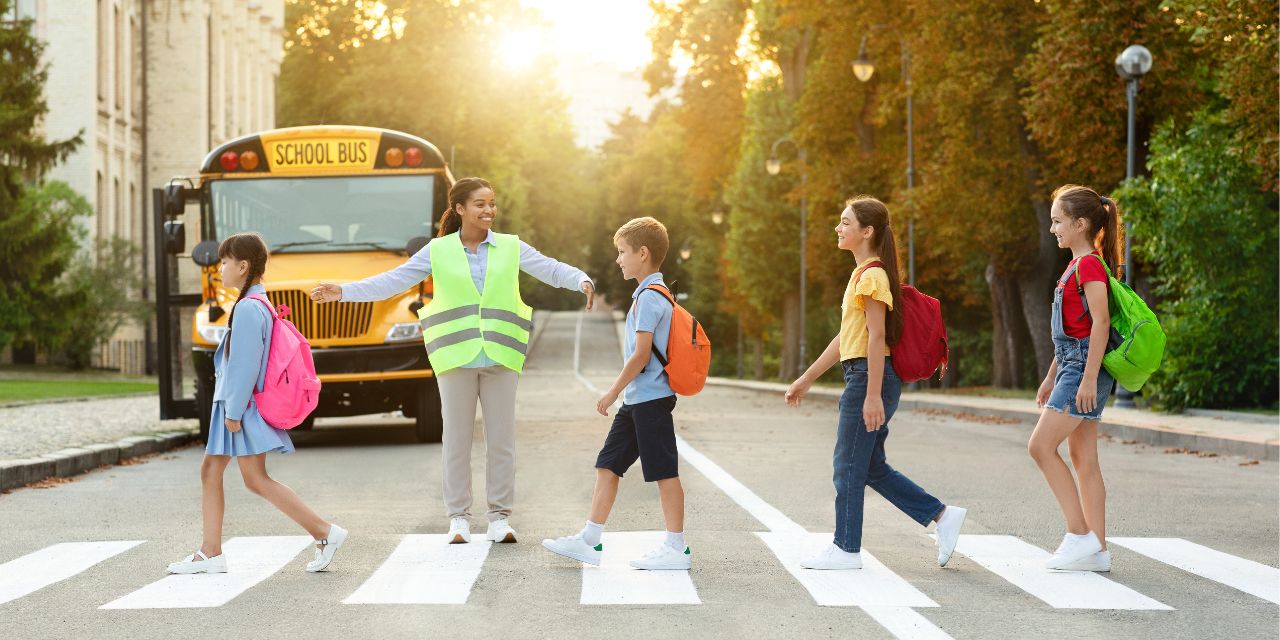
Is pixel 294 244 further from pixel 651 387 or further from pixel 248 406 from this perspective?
pixel 651 387

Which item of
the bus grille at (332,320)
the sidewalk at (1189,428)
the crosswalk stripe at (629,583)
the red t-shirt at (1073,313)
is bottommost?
Answer: the sidewalk at (1189,428)

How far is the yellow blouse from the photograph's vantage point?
23.6 feet

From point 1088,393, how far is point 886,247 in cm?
112

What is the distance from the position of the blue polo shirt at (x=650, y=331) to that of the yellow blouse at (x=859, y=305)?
0.82 m

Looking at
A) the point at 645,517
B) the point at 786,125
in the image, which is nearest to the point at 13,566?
the point at 645,517

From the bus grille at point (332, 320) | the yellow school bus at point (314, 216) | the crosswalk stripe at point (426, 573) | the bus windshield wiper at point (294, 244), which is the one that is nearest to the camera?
the crosswalk stripe at point (426, 573)

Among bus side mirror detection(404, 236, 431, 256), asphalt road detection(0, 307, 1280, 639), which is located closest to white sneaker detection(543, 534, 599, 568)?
asphalt road detection(0, 307, 1280, 639)

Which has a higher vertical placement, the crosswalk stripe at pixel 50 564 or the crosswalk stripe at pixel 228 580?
the crosswalk stripe at pixel 228 580

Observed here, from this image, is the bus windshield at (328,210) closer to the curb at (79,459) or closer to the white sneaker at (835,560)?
the curb at (79,459)

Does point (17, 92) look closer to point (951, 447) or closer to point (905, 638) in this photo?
point (951, 447)

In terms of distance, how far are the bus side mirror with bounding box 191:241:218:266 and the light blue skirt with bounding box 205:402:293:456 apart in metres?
8.34

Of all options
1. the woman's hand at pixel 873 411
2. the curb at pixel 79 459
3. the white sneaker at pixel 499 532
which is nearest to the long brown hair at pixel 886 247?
the woman's hand at pixel 873 411

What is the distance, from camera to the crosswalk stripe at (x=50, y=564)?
23.6ft

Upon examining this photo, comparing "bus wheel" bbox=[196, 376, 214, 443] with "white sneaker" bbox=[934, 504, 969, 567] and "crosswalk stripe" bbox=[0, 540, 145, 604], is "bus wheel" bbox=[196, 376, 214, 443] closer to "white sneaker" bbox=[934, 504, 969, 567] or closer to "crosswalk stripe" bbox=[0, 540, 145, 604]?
"crosswalk stripe" bbox=[0, 540, 145, 604]
